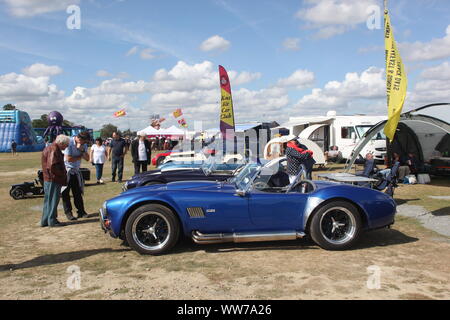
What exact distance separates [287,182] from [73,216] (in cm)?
437

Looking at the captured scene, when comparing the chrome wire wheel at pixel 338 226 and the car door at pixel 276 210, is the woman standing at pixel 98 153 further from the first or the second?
the chrome wire wheel at pixel 338 226

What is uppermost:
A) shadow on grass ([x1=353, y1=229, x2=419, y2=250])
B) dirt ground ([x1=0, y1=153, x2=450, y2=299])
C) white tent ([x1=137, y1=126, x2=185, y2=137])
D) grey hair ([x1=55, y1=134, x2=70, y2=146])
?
white tent ([x1=137, y1=126, x2=185, y2=137])

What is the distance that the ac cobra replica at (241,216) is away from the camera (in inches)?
198

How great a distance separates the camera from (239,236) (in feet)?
16.5

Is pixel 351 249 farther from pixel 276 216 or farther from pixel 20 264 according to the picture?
pixel 20 264

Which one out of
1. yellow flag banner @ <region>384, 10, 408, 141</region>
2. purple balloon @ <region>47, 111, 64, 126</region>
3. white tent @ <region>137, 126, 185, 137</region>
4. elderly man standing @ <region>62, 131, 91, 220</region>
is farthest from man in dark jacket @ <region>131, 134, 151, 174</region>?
white tent @ <region>137, 126, 185, 137</region>

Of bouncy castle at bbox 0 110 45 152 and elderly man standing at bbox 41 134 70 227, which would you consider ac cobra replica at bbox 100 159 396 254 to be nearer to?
elderly man standing at bbox 41 134 70 227

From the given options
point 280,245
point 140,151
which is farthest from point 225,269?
point 140,151

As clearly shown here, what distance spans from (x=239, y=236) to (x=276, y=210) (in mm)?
587

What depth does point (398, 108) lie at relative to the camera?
7.64 meters

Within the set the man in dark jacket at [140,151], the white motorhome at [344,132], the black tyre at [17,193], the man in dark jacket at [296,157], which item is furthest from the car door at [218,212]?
the white motorhome at [344,132]

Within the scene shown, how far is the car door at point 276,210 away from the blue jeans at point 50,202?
381cm

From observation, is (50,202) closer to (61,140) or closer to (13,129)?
(61,140)

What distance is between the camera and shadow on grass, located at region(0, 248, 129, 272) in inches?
187
